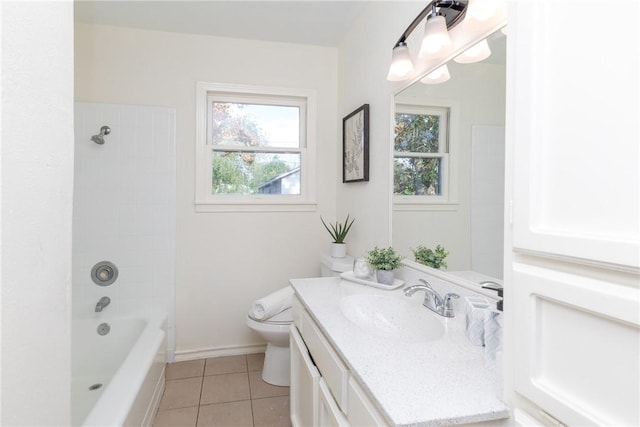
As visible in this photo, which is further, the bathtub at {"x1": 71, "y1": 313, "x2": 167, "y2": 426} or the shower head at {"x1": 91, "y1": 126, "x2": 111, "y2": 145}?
the shower head at {"x1": 91, "y1": 126, "x2": 111, "y2": 145}

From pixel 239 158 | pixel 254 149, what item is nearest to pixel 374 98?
pixel 254 149

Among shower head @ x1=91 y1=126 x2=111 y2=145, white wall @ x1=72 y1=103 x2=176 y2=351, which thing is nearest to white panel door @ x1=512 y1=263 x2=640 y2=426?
white wall @ x1=72 y1=103 x2=176 y2=351

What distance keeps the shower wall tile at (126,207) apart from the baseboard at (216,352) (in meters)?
0.27

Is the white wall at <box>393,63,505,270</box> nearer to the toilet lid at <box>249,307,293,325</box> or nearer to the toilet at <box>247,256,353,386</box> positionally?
the toilet at <box>247,256,353,386</box>

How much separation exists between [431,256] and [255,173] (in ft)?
5.33

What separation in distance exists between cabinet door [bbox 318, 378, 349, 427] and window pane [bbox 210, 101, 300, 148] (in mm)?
1977

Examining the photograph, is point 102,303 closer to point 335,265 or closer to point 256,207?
point 256,207

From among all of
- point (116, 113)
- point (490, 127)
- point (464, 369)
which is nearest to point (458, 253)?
point (490, 127)

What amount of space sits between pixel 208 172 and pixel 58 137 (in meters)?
1.94

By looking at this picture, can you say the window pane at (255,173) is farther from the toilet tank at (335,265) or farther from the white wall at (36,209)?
the white wall at (36,209)

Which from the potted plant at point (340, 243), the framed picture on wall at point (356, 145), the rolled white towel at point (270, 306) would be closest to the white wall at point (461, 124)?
the framed picture on wall at point (356, 145)

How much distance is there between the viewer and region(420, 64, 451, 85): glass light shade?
4.70 ft

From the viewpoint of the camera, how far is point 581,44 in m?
0.51

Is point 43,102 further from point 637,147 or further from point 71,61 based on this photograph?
point 637,147
